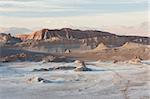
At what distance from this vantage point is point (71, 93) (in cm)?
1119

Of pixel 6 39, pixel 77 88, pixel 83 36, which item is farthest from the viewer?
pixel 83 36

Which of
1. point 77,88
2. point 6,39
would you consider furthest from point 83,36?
point 77,88

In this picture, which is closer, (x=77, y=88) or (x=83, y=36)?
(x=77, y=88)

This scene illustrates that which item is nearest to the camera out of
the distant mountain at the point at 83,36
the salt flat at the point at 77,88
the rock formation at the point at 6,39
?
the salt flat at the point at 77,88

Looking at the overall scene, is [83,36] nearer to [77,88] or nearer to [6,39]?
[6,39]

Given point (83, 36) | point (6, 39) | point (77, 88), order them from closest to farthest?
1. point (77, 88)
2. point (6, 39)
3. point (83, 36)

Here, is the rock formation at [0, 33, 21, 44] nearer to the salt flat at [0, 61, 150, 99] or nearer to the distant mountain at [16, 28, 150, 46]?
the distant mountain at [16, 28, 150, 46]

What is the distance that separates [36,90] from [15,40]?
3241cm

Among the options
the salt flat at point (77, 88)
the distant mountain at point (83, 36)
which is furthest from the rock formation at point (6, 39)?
the salt flat at point (77, 88)

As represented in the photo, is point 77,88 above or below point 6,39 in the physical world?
above

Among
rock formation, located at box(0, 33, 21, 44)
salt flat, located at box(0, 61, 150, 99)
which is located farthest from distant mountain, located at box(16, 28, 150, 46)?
salt flat, located at box(0, 61, 150, 99)

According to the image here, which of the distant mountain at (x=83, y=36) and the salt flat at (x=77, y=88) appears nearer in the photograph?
the salt flat at (x=77, y=88)

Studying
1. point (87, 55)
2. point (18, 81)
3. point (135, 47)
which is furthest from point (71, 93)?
point (135, 47)

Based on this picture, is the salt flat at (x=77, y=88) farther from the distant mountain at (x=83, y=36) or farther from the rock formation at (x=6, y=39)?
the distant mountain at (x=83, y=36)
